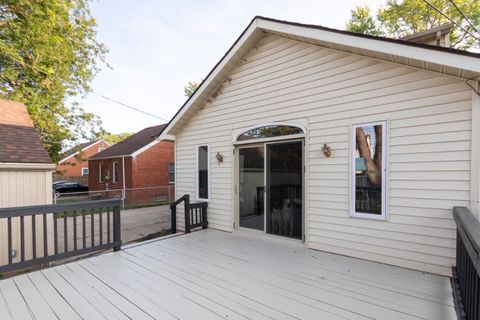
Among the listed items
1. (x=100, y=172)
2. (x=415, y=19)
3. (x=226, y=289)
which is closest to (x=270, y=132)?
(x=226, y=289)

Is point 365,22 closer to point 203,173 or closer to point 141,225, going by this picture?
point 203,173

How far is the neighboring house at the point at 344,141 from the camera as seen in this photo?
3.03 meters

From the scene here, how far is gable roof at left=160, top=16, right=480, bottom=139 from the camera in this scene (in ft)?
9.02

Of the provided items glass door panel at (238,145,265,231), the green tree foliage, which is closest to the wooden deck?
glass door panel at (238,145,265,231)

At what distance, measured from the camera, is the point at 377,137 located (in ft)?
11.7

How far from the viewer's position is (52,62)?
354 inches

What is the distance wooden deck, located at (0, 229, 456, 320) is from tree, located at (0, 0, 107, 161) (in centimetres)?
791

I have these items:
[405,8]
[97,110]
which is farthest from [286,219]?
[405,8]

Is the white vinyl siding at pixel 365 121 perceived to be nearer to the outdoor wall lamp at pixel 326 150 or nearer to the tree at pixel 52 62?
the outdoor wall lamp at pixel 326 150

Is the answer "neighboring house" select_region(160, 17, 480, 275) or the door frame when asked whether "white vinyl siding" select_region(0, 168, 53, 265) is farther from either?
the door frame

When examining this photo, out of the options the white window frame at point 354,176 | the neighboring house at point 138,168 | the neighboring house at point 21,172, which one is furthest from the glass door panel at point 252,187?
the neighboring house at point 138,168

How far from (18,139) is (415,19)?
1838 centimetres

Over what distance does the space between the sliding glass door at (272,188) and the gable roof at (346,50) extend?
5.73ft

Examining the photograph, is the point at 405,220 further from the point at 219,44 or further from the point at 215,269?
the point at 219,44
